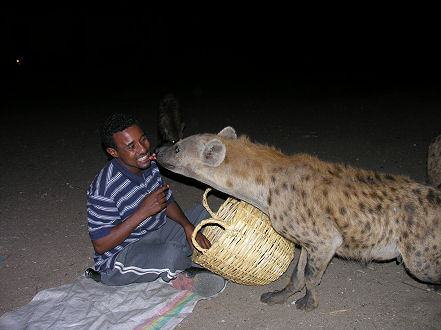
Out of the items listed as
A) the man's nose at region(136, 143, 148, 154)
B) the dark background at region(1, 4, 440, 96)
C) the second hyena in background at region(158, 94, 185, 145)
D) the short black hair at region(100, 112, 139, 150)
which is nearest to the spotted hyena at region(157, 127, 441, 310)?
the man's nose at region(136, 143, 148, 154)

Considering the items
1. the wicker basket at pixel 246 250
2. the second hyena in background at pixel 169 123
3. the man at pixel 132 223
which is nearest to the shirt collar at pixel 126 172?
the man at pixel 132 223

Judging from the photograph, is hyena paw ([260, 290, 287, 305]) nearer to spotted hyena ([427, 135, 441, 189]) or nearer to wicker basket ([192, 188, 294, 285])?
wicker basket ([192, 188, 294, 285])

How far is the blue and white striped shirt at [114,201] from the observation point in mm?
2043

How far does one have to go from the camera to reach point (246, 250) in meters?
2.06

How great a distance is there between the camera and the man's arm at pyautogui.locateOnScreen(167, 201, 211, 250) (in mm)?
2212

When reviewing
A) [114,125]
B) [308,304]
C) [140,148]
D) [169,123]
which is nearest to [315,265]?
[308,304]

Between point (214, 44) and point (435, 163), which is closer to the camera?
point (435, 163)

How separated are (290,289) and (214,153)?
0.81 metres

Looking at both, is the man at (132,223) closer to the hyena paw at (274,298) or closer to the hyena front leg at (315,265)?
the hyena paw at (274,298)

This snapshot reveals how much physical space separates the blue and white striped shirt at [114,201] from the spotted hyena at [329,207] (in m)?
0.36

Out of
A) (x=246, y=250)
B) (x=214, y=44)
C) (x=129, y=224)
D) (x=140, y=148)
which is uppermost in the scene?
(x=214, y=44)

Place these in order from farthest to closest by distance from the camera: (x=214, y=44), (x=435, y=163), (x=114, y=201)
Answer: (x=214, y=44) < (x=435, y=163) < (x=114, y=201)

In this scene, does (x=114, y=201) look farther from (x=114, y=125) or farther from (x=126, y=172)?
(x=114, y=125)

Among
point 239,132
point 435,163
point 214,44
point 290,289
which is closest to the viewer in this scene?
point 290,289
